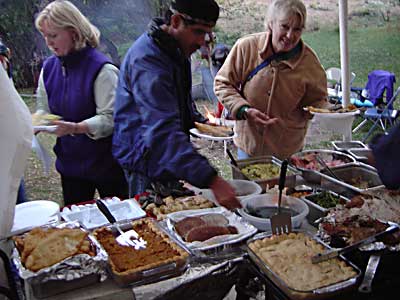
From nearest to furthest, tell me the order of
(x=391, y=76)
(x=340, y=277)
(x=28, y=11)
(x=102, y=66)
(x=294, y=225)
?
1. (x=340, y=277)
2. (x=294, y=225)
3. (x=102, y=66)
4. (x=28, y=11)
5. (x=391, y=76)

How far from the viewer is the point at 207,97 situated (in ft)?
20.1

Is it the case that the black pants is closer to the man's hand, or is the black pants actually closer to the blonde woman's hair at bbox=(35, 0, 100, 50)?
the blonde woman's hair at bbox=(35, 0, 100, 50)

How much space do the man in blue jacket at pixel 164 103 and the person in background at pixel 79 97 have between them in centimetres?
34

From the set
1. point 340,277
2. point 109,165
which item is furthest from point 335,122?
point 340,277

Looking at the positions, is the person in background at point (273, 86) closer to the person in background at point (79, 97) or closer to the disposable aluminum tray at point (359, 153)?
the disposable aluminum tray at point (359, 153)

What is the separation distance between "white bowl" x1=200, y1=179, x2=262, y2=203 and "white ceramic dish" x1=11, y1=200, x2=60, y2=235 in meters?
0.56

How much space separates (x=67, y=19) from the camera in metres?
2.06

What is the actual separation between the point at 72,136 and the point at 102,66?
1.21ft

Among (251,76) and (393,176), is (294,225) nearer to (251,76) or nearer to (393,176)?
(393,176)

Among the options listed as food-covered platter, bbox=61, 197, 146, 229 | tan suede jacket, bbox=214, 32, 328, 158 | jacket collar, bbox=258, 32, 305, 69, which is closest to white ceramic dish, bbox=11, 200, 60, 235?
food-covered platter, bbox=61, 197, 146, 229

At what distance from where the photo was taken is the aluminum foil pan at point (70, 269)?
1.15 meters

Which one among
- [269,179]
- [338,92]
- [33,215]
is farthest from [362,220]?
[338,92]

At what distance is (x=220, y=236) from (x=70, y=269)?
0.46m

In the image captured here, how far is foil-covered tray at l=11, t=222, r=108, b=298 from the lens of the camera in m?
1.15
